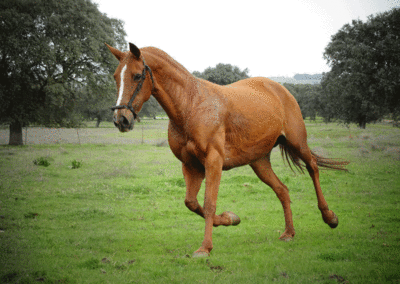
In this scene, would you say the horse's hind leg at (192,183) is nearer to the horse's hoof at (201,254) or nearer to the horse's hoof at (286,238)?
the horse's hoof at (201,254)

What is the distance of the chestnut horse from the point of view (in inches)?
171

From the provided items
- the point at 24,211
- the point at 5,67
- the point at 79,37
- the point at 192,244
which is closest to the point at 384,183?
the point at 192,244

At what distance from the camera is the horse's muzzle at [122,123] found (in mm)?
4062

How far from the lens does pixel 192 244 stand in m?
5.93

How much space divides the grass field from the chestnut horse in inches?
34.2

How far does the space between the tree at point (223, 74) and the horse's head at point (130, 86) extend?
35.5m

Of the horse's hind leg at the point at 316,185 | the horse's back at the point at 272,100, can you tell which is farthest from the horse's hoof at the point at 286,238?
the horse's back at the point at 272,100

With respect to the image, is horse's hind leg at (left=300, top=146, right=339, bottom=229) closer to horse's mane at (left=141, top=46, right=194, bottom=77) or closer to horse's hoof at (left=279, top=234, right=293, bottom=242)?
horse's hoof at (left=279, top=234, right=293, bottom=242)

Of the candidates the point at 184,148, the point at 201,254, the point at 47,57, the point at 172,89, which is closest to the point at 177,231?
the point at 201,254

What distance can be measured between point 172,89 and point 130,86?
0.78 m

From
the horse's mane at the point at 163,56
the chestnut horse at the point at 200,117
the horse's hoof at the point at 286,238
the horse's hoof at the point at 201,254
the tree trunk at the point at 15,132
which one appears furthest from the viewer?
the tree trunk at the point at 15,132

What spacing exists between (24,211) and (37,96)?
2014 cm

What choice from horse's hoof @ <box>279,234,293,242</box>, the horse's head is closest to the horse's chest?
the horse's head

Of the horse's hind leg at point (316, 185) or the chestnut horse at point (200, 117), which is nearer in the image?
the chestnut horse at point (200, 117)
